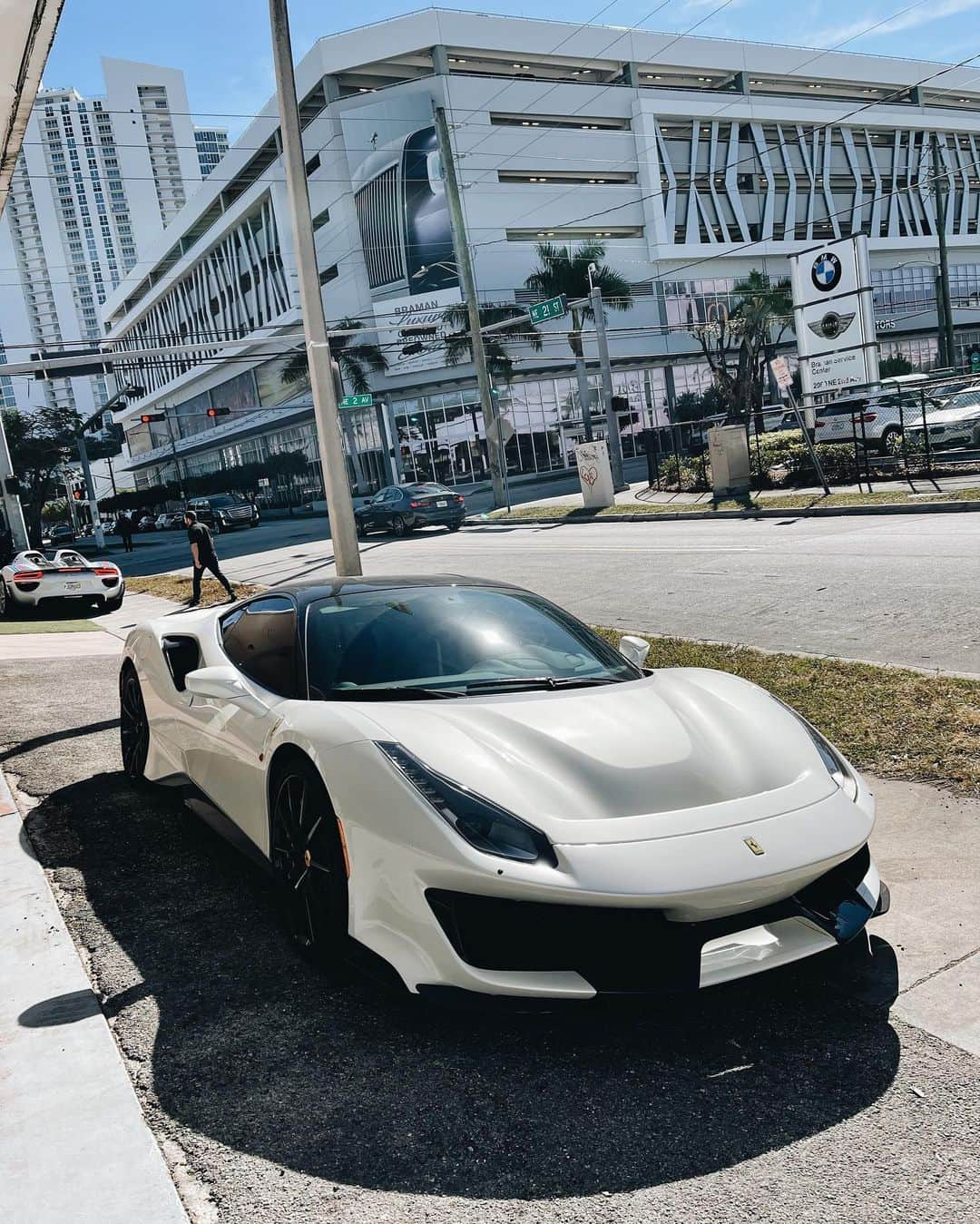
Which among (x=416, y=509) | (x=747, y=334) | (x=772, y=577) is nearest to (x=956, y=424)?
(x=772, y=577)

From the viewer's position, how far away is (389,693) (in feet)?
12.6

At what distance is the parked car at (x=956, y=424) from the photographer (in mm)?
22641

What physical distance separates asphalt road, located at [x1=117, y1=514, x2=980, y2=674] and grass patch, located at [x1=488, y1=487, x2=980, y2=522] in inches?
37.0

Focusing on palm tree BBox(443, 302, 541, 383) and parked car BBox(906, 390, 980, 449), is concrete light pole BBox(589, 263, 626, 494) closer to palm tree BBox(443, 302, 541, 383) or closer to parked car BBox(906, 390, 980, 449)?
palm tree BBox(443, 302, 541, 383)

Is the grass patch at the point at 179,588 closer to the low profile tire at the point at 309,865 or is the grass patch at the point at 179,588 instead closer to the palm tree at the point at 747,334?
the low profile tire at the point at 309,865

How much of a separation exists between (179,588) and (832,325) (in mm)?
16863

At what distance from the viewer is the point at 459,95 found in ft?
187

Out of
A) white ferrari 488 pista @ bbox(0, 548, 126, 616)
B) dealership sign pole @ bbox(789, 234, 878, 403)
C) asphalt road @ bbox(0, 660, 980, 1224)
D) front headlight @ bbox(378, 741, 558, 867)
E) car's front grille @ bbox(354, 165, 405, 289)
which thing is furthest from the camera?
car's front grille @ bbox(354, 165, 405, 289)

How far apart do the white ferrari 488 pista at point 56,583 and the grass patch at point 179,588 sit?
135cm

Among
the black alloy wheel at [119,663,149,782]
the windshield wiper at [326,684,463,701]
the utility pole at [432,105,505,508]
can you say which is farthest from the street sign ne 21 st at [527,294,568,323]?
the windshield wiper at [326,684,463,701]

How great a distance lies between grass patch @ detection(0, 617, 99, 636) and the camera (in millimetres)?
15961

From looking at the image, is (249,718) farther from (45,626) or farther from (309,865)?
(45,626)

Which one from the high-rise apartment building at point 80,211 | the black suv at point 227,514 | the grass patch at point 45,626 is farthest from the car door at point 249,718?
the high-rise apartment building at point 80,211

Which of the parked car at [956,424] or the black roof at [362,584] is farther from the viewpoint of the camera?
the parked car at [956,424]
